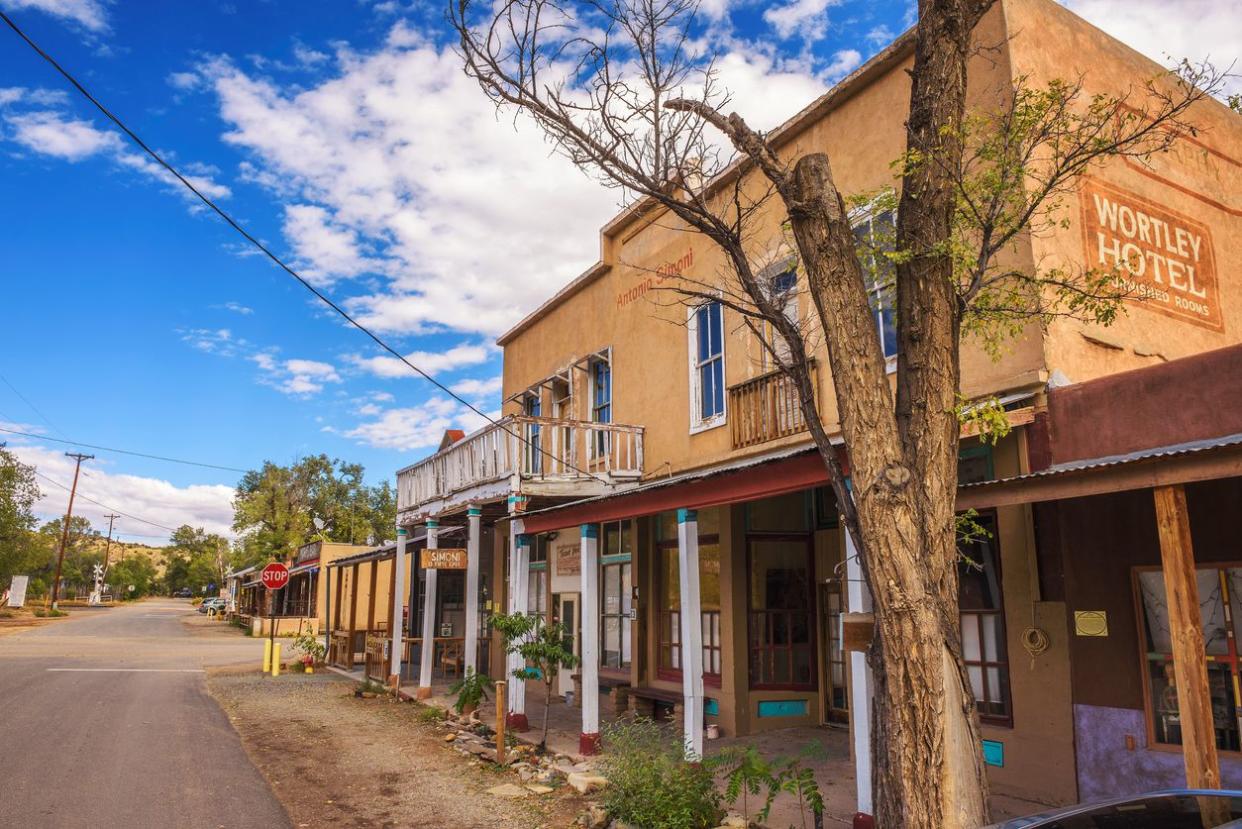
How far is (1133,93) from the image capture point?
9.27 meters

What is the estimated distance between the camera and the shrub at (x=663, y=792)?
682 cm

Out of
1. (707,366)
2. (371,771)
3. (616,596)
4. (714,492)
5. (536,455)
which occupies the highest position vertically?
(707,366)

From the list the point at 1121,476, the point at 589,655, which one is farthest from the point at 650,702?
the point at 1121,476

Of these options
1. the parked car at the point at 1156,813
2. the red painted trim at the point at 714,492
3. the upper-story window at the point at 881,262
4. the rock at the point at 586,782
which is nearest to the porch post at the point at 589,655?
the red painted trim at the point at 714,492

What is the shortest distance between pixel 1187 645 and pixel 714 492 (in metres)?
4.55

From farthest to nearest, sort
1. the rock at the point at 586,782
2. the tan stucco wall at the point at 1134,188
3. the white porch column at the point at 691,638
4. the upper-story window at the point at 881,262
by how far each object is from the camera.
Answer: the white porch column at the point at 691,638 < the rock at the point at 586,782 < the tan stucco wall at the point at 1134,188 < the upper-story window at the point at 881,262

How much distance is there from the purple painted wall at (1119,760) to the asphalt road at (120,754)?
665 centimetres

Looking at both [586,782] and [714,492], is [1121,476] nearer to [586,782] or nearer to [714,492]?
[714,492]

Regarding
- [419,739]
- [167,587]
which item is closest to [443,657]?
[419,739]

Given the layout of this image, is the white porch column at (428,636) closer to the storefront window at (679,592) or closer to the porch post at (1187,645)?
the storefront window at (679,592)

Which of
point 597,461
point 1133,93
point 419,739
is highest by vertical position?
point 1133,93

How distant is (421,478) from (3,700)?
780 cm

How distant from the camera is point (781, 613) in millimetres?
11242

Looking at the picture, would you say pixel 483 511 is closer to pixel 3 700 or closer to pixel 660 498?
pixel 660 498
